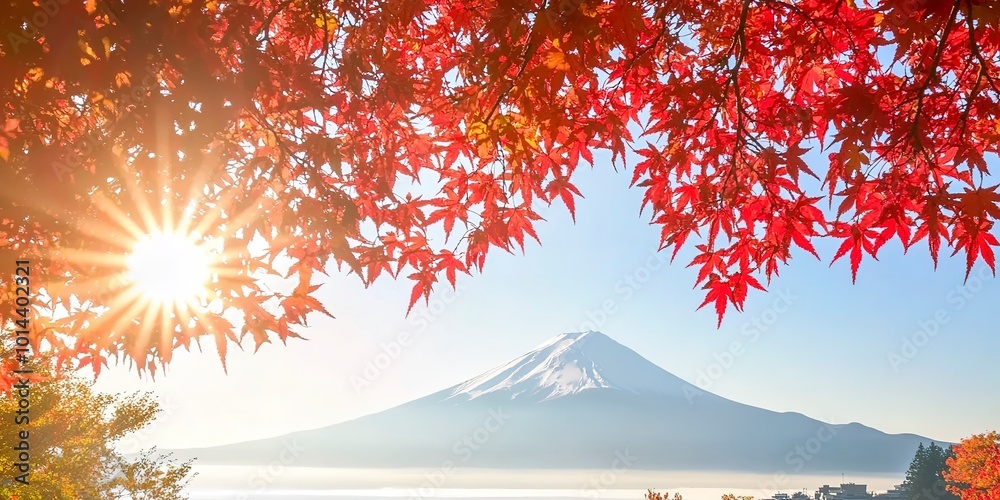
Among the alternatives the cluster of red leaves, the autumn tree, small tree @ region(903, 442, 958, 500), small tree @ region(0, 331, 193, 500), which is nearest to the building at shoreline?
small tree @ region(903, 442, 958, 500)

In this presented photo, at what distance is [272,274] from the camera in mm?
3584

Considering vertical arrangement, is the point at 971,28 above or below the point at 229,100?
below

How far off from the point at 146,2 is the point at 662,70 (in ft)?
8.83

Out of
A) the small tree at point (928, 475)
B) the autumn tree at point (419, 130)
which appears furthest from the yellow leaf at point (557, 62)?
the small tree at point (928, 475)

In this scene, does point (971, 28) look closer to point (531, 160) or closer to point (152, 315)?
point (531, 160)

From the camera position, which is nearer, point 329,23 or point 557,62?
point 557,62

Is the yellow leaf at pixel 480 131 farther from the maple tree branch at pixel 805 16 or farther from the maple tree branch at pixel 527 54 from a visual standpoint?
the maple tree branch at pixel 805 16

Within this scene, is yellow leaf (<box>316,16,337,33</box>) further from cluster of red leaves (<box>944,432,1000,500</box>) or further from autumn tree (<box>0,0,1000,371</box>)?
cluster of red leaves (<box>944,432,1000,500</box>)

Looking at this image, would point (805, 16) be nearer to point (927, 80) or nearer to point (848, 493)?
point (927, 80)

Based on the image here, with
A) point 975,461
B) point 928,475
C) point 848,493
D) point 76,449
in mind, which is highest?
point 76,449

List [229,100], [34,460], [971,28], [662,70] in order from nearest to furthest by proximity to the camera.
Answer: [971,28] → [229,100] → [662,70] → [34,460]

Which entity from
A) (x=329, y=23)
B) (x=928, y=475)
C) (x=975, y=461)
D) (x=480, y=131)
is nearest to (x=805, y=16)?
(x=480, y=131)

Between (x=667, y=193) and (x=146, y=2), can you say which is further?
(x=667, y=193)

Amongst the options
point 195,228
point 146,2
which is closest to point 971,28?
point 146,2
